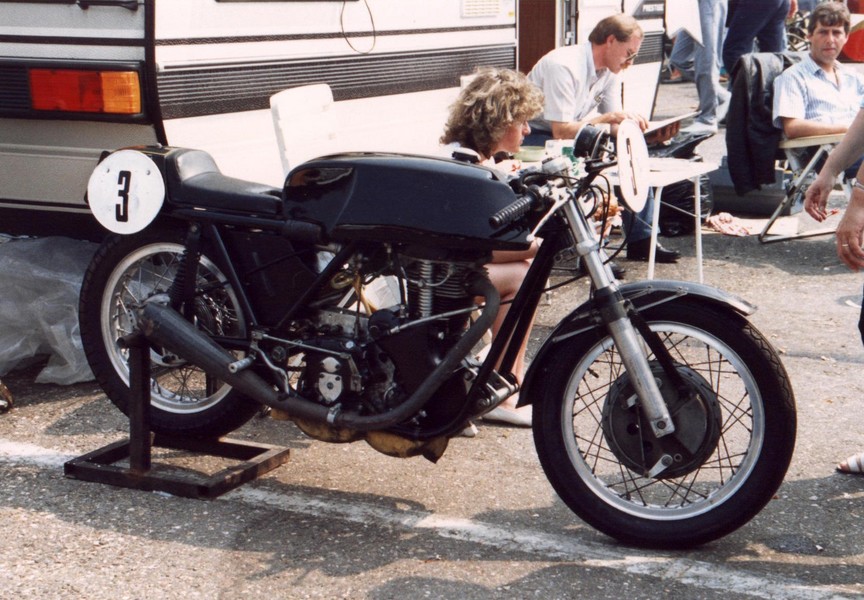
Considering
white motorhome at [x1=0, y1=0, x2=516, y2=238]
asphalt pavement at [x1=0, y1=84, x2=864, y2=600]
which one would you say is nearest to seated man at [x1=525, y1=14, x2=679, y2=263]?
white motorhome at [x1=0, y1=0, x2=516, y2=238]

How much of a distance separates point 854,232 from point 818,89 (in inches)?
157

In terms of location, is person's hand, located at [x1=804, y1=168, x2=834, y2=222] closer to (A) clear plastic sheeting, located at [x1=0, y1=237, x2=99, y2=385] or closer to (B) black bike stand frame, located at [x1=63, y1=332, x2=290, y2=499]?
(B) black bike stand frame, located at [x1=63, y1=332, x2=290, y2=499]

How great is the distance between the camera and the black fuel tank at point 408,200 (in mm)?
3344

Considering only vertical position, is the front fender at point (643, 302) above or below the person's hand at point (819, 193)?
below

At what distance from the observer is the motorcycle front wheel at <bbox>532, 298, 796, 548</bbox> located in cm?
329

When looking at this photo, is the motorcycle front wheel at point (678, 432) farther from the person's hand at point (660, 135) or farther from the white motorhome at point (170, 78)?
the person's hand at point (660, 135)

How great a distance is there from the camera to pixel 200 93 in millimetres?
4582

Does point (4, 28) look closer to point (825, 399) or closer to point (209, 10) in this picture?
point (209, 10)

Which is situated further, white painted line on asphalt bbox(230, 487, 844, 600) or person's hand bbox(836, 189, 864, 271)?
person's hand bbox(836, 189, 864, 271)

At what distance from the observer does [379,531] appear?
3.54m

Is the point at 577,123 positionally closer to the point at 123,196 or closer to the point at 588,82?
the point at 588,82

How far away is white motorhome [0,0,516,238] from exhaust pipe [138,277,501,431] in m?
0.95

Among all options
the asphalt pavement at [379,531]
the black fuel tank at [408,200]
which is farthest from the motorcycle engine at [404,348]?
the asphalt pavement at [379,531]

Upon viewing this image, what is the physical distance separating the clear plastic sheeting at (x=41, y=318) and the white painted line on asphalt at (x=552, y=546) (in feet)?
4.39
